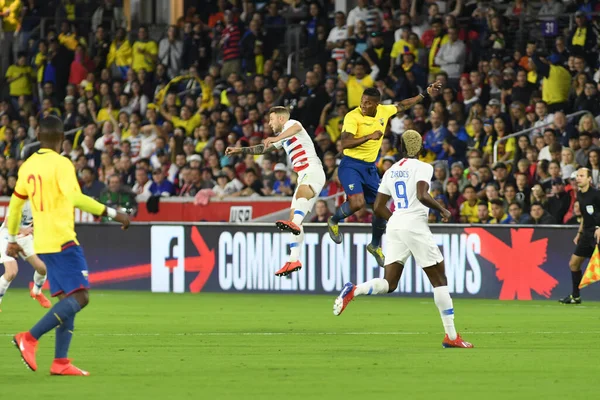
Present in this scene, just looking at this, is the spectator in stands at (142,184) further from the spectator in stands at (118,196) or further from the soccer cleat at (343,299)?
the soccer cleat at (343,299)

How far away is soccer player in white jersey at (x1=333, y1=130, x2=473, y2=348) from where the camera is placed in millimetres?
12398

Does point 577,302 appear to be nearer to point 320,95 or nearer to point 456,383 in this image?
point 320,95

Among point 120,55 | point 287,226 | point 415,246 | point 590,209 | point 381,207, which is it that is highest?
point 120,55

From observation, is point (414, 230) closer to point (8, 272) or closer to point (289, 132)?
point (289, 132)

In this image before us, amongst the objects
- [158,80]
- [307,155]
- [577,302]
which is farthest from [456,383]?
[158,80]

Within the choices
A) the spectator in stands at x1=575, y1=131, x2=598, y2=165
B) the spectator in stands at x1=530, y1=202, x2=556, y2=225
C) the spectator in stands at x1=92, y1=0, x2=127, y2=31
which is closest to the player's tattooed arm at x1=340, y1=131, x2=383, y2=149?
the spectator in stands at x1=530, y1=202, x2=556, y2=225

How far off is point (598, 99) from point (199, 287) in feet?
27.3

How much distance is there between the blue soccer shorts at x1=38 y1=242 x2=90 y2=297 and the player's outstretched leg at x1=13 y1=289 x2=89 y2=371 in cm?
7

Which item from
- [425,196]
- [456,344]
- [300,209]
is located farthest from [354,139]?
[456,344]

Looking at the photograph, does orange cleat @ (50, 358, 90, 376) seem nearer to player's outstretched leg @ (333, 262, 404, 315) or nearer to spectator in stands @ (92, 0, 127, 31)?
player's outstretched leg @ (333, 262, 404, 315)

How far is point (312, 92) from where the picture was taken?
88.6 feet

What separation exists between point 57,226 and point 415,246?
3990mm

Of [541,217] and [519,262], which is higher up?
[541,217]

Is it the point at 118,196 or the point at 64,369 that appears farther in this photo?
the point at 118,196
